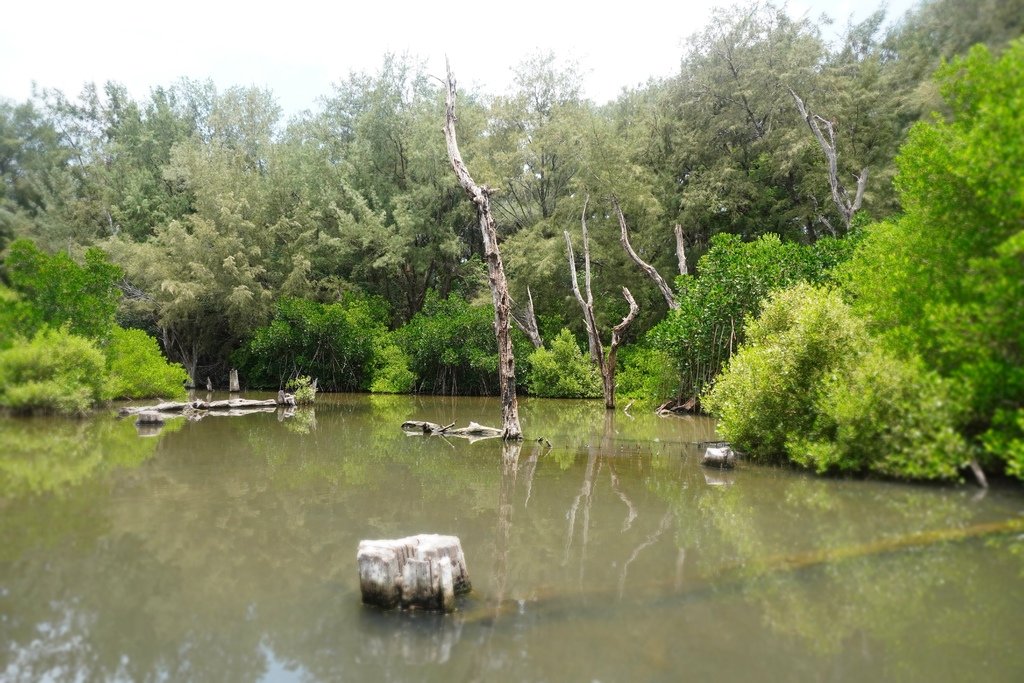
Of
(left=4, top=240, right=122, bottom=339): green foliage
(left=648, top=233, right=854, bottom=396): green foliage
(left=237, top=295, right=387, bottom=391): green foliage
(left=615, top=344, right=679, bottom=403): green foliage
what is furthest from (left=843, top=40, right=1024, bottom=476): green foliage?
(left=237, top=295, right=387, bottom=391): green foliage

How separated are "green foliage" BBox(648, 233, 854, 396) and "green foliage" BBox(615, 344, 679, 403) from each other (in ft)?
4.20

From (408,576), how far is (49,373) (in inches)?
595

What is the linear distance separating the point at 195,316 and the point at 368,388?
912 cm

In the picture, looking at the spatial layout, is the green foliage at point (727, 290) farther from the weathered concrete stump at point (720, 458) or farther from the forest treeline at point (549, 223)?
the weathered concrete stump at point (720, 458)

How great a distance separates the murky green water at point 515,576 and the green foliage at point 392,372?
62.1ft

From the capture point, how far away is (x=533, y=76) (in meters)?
30.5

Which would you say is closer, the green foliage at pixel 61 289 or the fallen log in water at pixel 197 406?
the green foliage at pixel 61 289

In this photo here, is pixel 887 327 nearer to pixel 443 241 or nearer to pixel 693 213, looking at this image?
pixel 693 213

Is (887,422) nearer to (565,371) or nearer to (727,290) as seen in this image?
(727,290)

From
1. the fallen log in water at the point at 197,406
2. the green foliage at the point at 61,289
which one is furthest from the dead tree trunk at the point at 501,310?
the green foliage at the point at 61,289

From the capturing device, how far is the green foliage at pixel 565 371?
25656 millimetres

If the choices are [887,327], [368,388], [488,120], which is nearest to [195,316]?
[368,388]

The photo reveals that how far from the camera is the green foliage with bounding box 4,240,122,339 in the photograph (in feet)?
54.0

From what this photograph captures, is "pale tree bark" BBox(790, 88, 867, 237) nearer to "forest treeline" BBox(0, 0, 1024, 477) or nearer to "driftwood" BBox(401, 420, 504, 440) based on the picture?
"forest treeline" BBox(0, 0, 1024, 477)
